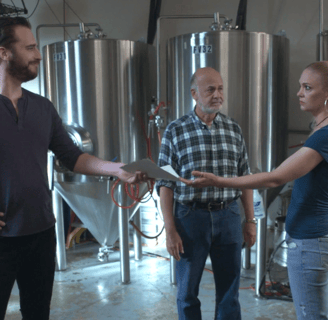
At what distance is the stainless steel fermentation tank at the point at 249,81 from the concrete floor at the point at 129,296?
0.28 meters

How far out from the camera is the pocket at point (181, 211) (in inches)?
74.0

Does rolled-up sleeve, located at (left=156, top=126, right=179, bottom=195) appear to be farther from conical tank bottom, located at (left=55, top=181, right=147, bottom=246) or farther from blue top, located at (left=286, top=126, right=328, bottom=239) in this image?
conical tank bottom, located at (left=55, top=181, right=147, bottom=246)

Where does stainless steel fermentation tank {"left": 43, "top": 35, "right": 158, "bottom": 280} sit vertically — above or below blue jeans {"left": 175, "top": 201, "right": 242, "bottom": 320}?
above

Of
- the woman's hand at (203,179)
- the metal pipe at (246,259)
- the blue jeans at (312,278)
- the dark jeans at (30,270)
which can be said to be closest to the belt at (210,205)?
the woman's hand at (203,179)

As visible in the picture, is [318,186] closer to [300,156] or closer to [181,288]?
[300,156]

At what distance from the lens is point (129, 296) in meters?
2.79

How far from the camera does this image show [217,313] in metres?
1.97

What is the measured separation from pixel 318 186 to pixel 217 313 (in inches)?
35.6

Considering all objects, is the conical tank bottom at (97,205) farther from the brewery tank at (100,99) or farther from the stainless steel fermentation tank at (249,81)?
the stainless steel fermentation tank at (249,81)

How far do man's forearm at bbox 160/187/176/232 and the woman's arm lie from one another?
0.34 meters

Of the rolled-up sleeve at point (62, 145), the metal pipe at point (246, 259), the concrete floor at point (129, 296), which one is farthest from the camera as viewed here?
the metal pipe at point (246, 259)

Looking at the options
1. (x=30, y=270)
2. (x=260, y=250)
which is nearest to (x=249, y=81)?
(x=260, y=250)

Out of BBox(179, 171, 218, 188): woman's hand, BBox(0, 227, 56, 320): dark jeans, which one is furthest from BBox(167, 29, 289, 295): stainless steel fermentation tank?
BBox(0, 227, 56, 320): dark jeans

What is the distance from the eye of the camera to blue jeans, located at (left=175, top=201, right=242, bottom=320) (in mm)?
1862
